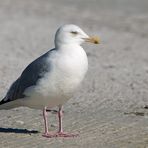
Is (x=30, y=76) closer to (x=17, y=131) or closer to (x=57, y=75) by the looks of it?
(x=57, y=75)

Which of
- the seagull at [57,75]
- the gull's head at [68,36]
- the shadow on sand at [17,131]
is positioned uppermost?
the gull's head at [68,36]

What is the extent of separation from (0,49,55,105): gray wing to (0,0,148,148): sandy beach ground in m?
0.47

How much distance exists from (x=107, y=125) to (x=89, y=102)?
1714mm

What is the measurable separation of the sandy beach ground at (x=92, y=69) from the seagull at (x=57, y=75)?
0.43m

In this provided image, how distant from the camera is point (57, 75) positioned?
27.5ft

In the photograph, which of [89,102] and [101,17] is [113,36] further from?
[89,102]

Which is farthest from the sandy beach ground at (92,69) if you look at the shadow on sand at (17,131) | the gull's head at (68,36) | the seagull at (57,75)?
the gull's head at (68,36)

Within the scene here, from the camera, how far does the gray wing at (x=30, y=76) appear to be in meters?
8.53

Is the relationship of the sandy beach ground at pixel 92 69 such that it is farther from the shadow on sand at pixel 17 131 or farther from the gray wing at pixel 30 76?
the gray wing at pixel 30 76

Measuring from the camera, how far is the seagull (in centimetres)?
836

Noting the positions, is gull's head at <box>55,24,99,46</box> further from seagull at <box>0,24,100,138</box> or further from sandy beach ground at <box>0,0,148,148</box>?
sandy beach ground at <box>0,0,148,148</box>

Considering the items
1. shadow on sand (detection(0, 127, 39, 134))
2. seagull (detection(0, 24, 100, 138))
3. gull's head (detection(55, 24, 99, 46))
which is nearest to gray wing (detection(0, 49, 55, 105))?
seagull (detection(0, 24, 100, 138))

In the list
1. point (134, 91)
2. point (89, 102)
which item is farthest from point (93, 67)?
point (89, 102)

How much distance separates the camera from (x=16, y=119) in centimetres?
970
